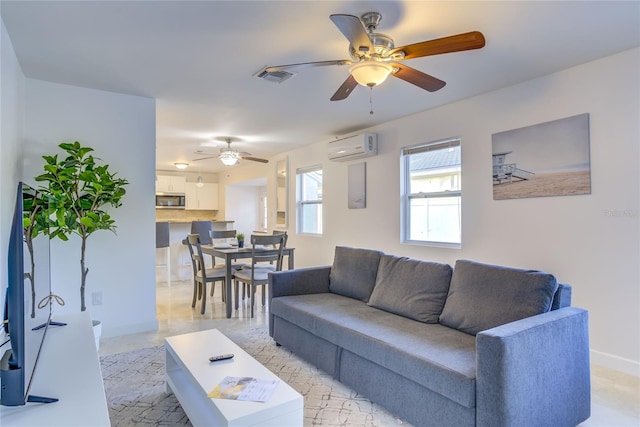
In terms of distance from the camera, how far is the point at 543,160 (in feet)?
10.2

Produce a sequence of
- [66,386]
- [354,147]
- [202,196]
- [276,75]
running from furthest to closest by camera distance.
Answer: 1. [202,196]
2. [354,147]
3. [276,75]
4. [66,386]

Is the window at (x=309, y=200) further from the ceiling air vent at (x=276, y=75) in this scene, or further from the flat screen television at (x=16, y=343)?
the flat screen television at (x=16, y=343)

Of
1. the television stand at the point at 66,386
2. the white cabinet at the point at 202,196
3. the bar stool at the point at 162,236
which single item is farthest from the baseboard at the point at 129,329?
the white cabinet at the point at 202,196

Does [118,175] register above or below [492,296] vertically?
above

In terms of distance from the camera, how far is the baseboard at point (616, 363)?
103 inches

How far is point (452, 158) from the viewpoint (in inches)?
157

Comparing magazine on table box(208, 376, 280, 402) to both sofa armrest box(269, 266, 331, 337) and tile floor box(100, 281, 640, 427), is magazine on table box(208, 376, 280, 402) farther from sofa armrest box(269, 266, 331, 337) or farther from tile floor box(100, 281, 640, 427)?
tile floor box(100, 281, 640, 427)

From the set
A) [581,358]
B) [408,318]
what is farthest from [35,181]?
[581,358]

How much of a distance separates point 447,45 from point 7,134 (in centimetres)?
283

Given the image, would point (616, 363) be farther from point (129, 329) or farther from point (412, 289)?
point (129, 329)

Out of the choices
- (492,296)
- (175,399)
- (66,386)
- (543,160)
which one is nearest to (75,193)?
(175,399)

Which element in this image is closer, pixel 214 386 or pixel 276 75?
pixel 214 386

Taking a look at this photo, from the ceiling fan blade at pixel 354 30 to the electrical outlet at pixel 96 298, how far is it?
324 cm

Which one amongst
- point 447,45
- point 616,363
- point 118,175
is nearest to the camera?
point 447,45
